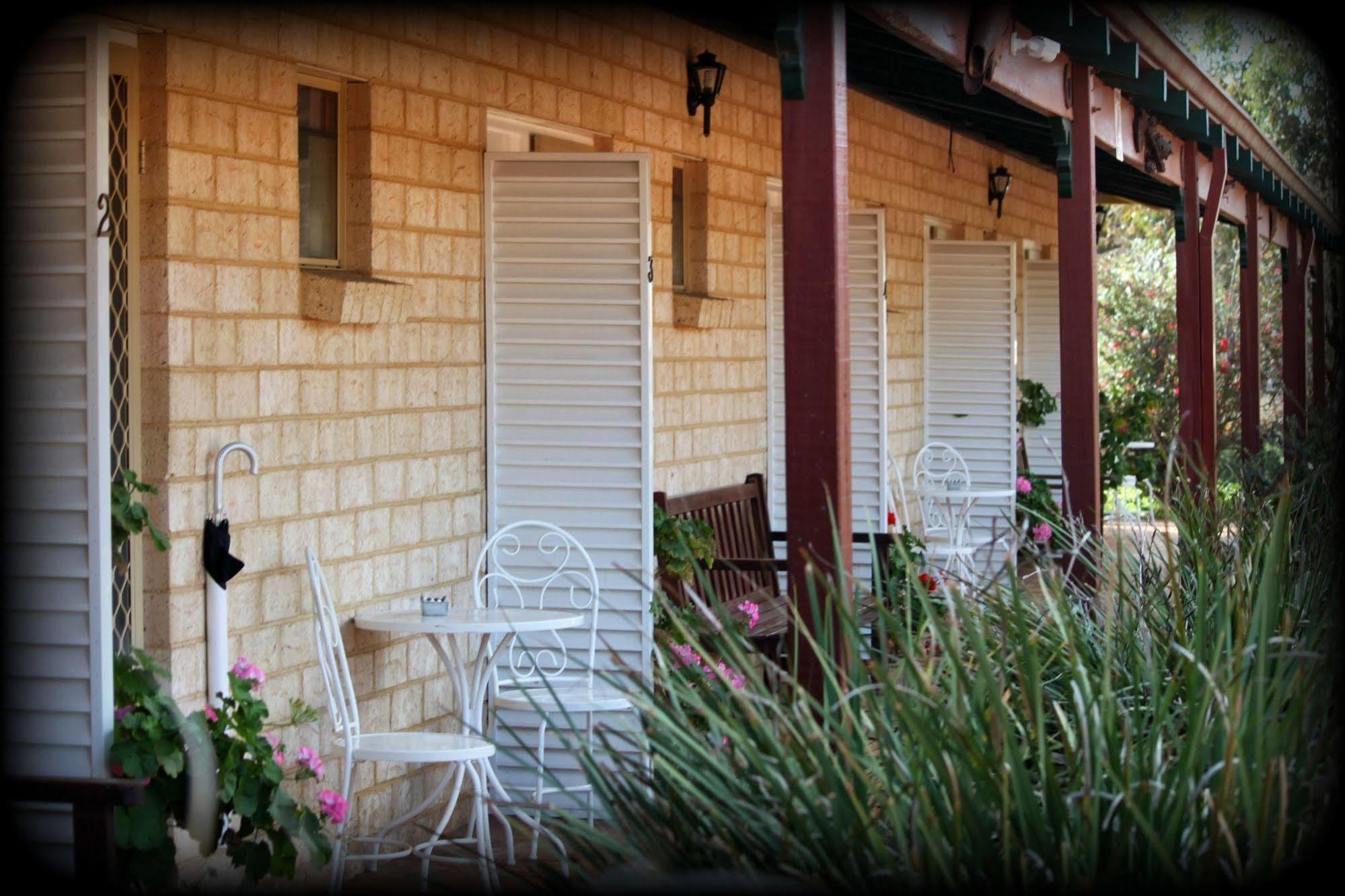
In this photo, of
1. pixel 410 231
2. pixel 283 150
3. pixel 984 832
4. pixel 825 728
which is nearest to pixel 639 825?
pixel 825 728

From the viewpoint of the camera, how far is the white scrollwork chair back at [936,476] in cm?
1009

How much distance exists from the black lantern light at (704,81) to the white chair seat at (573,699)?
2.99 meters

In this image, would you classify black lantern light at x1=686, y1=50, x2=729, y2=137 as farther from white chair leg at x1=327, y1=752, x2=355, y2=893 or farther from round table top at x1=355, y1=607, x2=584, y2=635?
white chair leg at x1=327, y1=752, x2=355, y2=893

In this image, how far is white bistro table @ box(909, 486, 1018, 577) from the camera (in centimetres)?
943

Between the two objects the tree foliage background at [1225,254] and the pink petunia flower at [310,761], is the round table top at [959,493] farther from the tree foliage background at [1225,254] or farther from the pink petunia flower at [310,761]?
the tree foliage background at [1225,254]

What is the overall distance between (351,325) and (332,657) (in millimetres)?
1085

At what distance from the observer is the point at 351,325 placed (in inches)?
200

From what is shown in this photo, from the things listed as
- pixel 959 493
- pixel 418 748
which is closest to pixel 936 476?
pixel 959 493

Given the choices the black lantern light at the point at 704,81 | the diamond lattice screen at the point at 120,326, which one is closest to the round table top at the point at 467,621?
the diamond lattice screen at the point at 120,326

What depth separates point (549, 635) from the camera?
5.81 m

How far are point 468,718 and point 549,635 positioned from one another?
25.3 inches

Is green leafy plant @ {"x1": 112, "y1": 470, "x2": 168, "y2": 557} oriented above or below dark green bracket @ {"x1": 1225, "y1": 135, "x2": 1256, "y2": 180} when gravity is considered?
below

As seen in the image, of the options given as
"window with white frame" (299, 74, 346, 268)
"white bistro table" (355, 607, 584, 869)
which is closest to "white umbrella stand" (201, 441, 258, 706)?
"white bistro table" (355, 607, 584, 869)

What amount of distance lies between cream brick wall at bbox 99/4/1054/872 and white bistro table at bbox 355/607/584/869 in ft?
0.58
